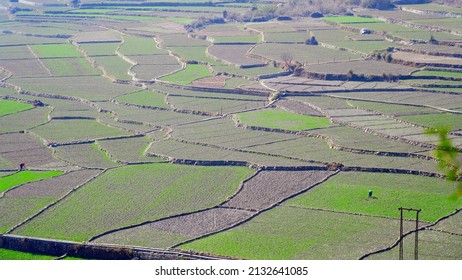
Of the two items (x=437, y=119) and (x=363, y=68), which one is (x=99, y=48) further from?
(x=437, y=119)

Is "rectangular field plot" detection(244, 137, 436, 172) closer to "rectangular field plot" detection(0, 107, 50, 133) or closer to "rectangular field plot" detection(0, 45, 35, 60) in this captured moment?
"rectangular field plot" detection(0, 107, 50, 133)

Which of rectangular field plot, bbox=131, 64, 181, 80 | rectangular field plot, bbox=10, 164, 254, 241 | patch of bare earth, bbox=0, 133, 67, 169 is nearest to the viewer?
rectangular field plot, bbox=10, 164, 254, 241

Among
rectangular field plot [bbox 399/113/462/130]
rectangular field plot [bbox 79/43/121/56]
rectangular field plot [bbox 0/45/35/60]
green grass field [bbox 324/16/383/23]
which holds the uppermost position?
rectangular field plot [bbox 399/113/462/130]

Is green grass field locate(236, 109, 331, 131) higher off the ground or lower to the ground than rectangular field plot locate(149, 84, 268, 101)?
higher

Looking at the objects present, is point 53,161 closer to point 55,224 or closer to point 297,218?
point 55,224

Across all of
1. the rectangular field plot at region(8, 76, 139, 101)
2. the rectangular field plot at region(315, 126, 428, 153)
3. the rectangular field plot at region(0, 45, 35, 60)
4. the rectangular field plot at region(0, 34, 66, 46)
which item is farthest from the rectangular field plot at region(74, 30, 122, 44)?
the rectangular field plot at region(315, 126, 428, 153)

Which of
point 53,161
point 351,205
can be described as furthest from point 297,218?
point 53,161

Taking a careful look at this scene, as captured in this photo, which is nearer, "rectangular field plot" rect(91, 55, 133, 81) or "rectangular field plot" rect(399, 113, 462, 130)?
"rectangular field plot" rect(399, 113, 462, 130)

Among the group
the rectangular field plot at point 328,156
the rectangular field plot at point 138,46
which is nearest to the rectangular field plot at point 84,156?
the rectangular field plot at point 328,156

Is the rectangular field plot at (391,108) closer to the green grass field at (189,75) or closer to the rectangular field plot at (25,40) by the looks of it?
the green grass field at (189,75)
